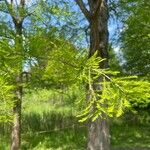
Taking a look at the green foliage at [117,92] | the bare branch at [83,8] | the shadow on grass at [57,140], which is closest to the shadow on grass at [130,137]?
the shadow on grass at [57,140]

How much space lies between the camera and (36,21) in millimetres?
12953

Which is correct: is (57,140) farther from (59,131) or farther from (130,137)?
(130,137)

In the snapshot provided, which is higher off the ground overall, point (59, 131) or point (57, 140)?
point (59, 131)

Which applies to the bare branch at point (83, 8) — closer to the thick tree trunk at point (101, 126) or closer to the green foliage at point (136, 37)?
the thick tree trunk at point (101, 126)

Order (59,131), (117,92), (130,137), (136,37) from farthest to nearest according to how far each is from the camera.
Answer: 1. (130,137)
2. (59,131)
3. (136,37)
4. (117,92)

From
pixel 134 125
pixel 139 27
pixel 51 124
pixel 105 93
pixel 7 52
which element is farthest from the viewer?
pixel 134 125

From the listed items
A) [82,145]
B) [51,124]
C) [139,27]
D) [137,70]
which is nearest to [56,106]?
[51,124]

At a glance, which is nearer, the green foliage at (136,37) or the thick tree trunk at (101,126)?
the thick tree trunk at (101,126)

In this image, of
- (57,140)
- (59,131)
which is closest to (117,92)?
(57,140)

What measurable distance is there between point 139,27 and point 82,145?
719 centimetres

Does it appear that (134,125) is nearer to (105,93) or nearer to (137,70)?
(137,70)

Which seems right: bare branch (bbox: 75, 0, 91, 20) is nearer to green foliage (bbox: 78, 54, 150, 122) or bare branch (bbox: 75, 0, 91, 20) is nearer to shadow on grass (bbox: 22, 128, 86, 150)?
green foliage (bbox: 78, 54, 150, 122)

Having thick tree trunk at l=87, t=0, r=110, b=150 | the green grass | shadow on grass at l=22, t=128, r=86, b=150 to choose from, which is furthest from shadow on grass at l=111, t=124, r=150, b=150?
thick tree trunk at l=87, t=0, r=110, b=150

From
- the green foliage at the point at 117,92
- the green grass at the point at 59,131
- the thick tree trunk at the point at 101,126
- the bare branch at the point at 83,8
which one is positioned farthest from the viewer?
the green grass at the point at 59,131
